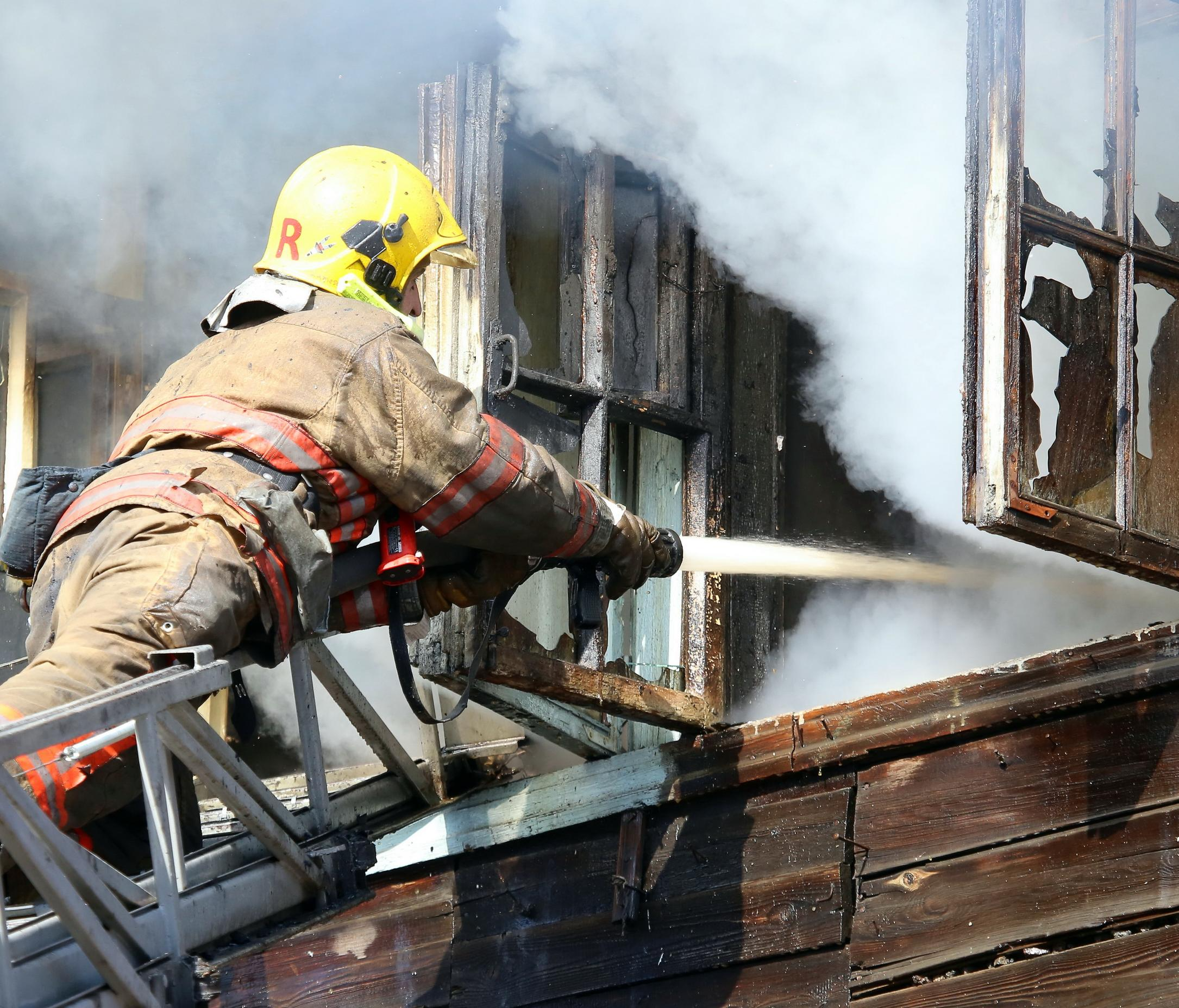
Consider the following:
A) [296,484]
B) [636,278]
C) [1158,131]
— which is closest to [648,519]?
[636,278]

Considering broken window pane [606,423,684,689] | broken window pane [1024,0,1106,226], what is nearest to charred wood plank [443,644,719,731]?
broken window pane [606,423,684,689]

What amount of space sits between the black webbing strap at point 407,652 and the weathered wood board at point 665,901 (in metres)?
0.75

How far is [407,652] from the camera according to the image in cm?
385

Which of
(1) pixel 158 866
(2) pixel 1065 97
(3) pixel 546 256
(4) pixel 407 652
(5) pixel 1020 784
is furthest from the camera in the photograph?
(3) pixel 546 256

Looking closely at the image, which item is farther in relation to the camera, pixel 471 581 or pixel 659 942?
pixel 659 942

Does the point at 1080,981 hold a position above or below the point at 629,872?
below

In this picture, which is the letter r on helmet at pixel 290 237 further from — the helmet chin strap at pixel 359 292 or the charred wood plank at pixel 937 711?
the charred wood plank at pixel 937 711

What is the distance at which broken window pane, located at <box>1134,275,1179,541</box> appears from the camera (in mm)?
3516

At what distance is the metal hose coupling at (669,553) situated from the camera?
13.3 feet

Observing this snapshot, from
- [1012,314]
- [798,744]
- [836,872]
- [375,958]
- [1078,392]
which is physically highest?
[1012,314]

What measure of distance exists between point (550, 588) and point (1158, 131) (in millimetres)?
2391

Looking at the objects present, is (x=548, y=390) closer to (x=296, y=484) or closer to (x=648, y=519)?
(x=648, y=519)

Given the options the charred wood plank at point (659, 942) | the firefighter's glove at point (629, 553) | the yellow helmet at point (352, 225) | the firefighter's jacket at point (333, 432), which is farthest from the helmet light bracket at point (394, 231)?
the charred wood plank at point (659, 942)

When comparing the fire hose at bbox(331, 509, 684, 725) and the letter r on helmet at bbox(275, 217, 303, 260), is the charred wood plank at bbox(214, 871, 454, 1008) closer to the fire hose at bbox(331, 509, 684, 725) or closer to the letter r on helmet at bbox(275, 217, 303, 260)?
the fire hose at bbox(331, 509, 684, 725)
